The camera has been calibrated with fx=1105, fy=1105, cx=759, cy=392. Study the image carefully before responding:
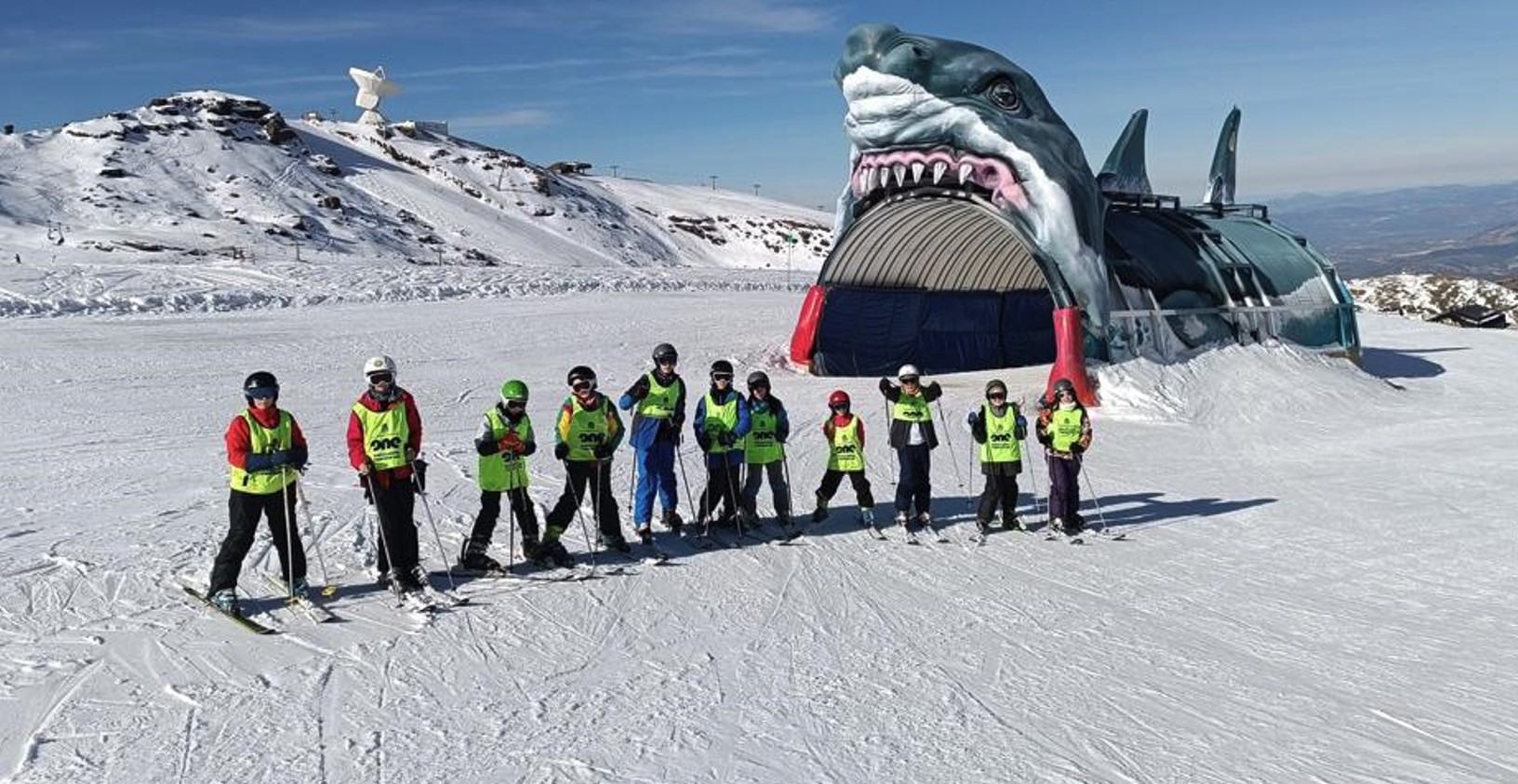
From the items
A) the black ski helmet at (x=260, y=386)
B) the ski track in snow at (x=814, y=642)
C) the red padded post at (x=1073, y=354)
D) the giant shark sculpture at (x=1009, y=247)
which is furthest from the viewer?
the giant shark sculpture at (x=1009, y=247)

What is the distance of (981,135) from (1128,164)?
8.29 m

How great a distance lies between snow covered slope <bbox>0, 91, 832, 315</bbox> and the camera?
27812 mm

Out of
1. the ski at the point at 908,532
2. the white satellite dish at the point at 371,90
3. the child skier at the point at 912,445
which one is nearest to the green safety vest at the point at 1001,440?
the child skier at the point at 912,445

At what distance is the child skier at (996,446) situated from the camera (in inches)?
378

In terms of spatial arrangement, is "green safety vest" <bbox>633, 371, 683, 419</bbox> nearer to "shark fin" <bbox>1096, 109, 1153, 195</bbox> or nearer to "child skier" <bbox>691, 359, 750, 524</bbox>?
"child skier" <bbox>691, 359, 750, 524</bbox>

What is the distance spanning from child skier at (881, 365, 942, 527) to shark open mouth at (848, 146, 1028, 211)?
821 centimetres

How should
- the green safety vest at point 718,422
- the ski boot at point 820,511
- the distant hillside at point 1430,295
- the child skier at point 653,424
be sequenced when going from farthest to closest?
the distant hillside at point 1430,295 → the ski boot at point 820,511 → the green safety vest at point 718,422 → the child skier at point 653,424

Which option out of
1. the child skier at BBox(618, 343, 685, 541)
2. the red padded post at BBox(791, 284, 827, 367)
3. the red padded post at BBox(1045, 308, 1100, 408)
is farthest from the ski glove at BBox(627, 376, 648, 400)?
the red padded post at BBox(791, 284, 827, 367)

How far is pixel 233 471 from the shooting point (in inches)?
277

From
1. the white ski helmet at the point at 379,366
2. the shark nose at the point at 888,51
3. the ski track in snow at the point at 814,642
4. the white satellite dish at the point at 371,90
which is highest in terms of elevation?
the white satellite dish at the point at 371,90

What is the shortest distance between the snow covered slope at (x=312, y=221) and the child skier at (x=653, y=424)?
19115mm

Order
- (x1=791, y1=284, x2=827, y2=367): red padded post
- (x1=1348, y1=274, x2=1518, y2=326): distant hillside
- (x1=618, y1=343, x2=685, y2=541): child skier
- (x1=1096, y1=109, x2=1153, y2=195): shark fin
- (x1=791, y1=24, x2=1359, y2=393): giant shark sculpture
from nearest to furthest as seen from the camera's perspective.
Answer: (x1=618, y1=343, x2=685, y2=541): child skier < (x1=791, y1=24, x2=1359, y2=393): giant shark sculpture < (x1=791, y1=284, x2=827, y2=367): red padded post < (x1=1096, y1=109, x2=1153, y2=195): shark fin < (x1=1348, y1=274, x2=1518, y2=326): distant hillside

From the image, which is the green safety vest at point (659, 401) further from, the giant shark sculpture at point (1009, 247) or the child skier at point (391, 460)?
the giant shark sculpture at point (1009, 247)

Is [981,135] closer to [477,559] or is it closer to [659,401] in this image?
[659,401]
